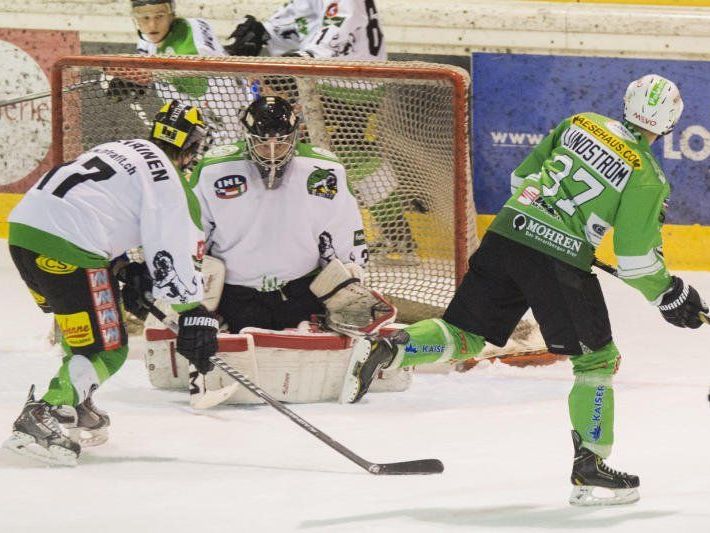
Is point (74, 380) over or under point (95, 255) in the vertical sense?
under

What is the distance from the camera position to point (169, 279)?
A: 431 cm

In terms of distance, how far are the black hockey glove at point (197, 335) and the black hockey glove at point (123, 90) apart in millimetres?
1571

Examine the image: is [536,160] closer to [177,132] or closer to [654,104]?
[654,104]

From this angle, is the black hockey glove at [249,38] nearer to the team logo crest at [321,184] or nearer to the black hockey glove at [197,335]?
the team logo crest at [321,184]

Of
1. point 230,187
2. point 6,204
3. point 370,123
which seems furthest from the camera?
point 6,204

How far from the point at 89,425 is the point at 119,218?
0.64 m

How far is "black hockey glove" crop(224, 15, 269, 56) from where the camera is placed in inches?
258

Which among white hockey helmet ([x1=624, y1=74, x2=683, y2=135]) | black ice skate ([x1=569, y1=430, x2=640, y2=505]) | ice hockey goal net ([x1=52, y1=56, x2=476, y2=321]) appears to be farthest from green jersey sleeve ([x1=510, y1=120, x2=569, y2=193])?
ice hockey goal net ([x1=52, y1=56, x2=476, y2=321])

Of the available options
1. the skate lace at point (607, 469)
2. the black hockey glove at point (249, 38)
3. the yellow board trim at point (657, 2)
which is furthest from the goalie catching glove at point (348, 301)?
the yellow board trim at point (657, 2)

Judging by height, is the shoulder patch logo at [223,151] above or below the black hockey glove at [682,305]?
above

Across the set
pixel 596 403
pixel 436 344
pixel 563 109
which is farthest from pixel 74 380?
pixel 563 109

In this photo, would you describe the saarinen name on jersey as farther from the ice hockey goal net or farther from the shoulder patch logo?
the ice hockey goal net

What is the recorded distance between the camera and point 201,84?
229 inches

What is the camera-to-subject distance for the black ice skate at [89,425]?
4.48m
